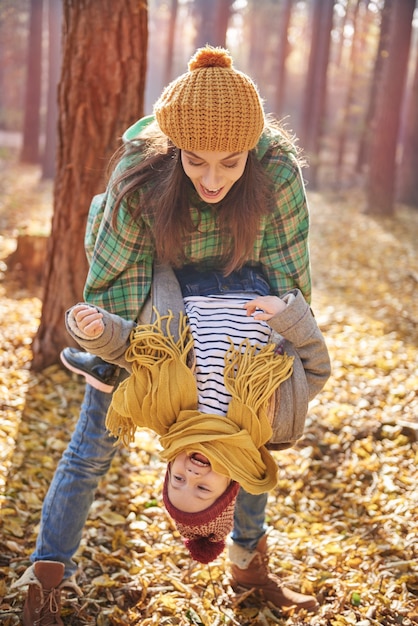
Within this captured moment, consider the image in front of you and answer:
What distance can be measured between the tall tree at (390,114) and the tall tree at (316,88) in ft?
9.86

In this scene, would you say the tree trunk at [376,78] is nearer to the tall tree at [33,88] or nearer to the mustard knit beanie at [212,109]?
the tall tree at [33,88]

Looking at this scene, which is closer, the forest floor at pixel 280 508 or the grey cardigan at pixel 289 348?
the grey cardigan at pixel 289 348

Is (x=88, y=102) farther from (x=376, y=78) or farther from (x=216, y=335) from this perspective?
(x=376, y=78)

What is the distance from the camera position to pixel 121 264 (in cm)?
221

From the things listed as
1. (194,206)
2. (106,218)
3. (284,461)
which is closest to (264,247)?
(194,206)

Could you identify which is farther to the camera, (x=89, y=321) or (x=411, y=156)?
(x=411, y=156)

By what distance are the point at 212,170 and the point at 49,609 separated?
1.65 m

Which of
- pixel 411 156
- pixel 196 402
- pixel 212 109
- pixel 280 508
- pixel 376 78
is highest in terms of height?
pixel 376 78

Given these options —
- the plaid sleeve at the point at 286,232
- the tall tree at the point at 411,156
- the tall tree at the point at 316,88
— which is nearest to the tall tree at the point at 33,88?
the tall tree at the point at 316,88

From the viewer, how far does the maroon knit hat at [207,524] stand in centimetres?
190

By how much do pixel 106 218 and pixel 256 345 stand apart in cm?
67

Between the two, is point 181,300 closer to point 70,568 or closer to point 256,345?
point 256,345

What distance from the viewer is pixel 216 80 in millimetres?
1947

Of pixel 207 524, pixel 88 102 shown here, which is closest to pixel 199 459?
pixel 207 524
